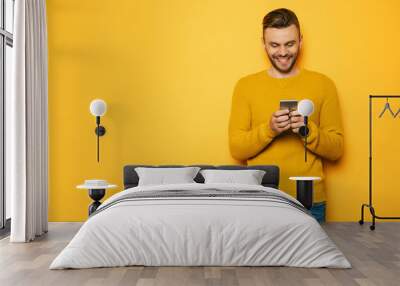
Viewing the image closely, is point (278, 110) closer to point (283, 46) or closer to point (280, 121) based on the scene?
point (280, 121)

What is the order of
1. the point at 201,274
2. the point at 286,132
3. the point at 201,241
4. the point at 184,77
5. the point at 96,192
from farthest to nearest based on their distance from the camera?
the point at 184,77 → the point at 286,132 → the point at 96,192 → the point at 201,241 → the point at 201,274

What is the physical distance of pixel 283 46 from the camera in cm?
695

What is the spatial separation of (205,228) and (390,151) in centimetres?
353

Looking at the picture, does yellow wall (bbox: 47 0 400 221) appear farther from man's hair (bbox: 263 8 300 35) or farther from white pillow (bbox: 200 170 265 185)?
white pillow (bbox: 200 170 265 185)

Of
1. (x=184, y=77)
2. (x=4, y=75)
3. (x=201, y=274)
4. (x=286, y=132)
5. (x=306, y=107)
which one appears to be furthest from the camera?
(x=184, y=77)

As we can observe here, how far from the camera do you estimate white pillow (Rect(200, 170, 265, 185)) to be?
20.7 feet

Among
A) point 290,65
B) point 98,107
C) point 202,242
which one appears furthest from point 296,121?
point 202,242

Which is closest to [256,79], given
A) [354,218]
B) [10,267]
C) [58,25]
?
[354,218]

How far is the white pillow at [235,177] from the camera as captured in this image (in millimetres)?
6309

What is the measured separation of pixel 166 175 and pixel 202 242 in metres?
2.10

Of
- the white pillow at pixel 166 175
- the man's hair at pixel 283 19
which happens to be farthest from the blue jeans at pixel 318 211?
the man's hair at pixel 283 19

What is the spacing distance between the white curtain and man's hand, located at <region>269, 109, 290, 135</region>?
2.70m

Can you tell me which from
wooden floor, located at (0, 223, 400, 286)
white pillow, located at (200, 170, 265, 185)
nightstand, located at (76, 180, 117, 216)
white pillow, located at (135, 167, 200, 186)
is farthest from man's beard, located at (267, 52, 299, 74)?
wooden floor, located at (0, 223, 400, 286)

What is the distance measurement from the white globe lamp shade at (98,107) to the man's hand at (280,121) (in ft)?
6.73
